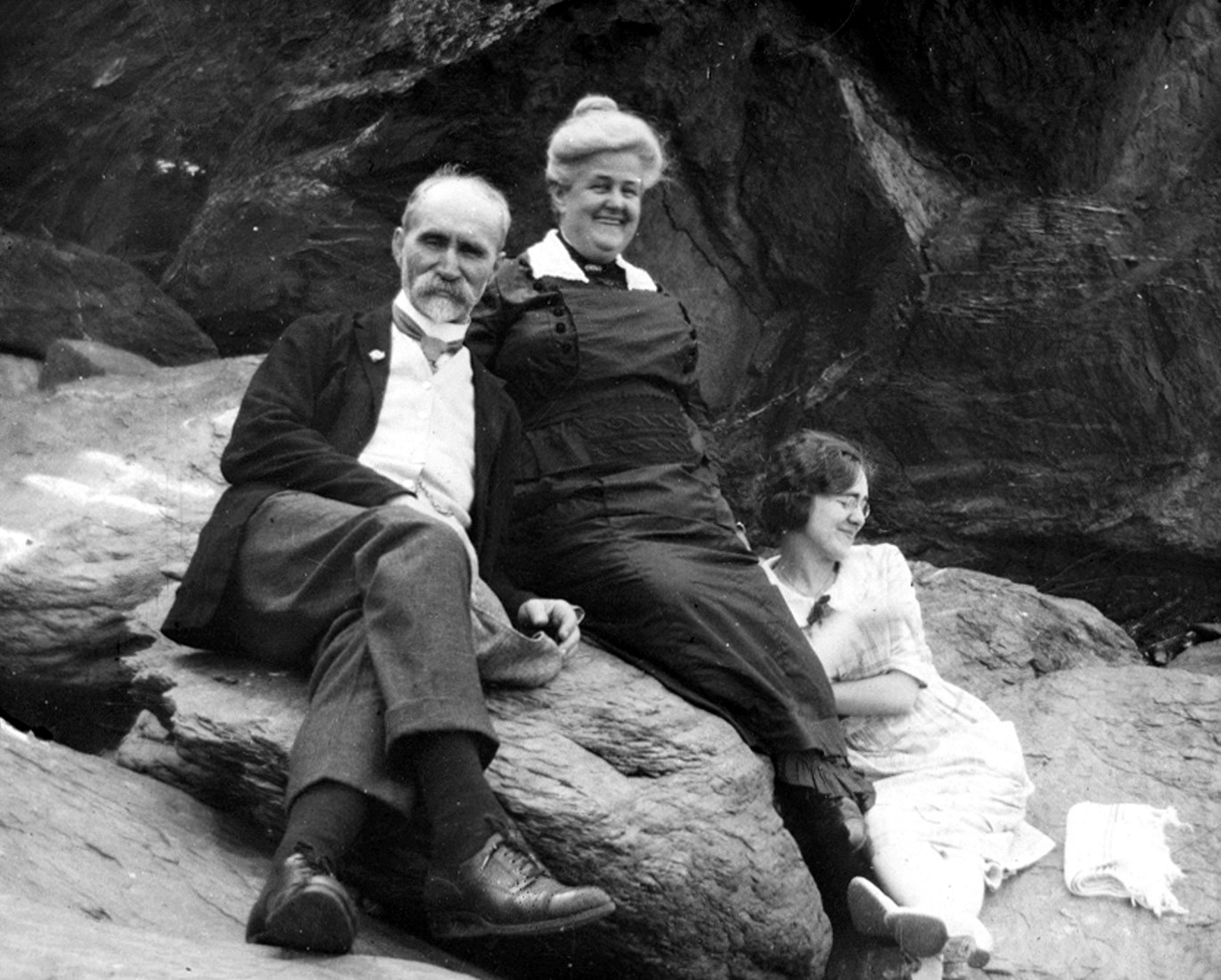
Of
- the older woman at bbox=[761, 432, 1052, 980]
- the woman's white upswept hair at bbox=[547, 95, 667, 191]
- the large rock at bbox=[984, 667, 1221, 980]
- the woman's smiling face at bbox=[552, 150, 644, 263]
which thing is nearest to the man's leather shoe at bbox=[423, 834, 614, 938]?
the older woman at bbox=[761, 432, 1052, 980]

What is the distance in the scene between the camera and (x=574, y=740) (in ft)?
12.6

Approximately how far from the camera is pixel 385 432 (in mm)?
3996

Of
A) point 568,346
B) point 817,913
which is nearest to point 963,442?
point 568,346

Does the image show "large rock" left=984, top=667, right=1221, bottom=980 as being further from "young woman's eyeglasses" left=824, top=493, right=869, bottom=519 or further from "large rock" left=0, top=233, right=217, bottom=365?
"large rock" left=0, top=233, right=217, bottom=365

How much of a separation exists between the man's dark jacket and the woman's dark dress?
0.73 ft

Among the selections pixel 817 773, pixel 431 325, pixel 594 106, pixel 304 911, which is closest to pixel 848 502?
pixel 817 773

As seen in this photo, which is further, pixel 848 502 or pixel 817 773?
pixel 848 502

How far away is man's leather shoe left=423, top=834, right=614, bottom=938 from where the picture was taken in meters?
3.04

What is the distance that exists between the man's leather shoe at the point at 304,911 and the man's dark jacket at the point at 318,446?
93 centimetres

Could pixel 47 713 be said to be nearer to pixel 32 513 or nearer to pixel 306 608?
pixel 32 513

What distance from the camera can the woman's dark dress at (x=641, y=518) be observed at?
407 centimetres

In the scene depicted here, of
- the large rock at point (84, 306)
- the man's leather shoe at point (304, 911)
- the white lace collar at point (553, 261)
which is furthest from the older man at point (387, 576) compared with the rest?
the large rock at point (84, 306)

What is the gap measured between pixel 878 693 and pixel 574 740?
1.05 meters

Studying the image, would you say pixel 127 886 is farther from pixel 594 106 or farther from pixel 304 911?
pixel 594 106
